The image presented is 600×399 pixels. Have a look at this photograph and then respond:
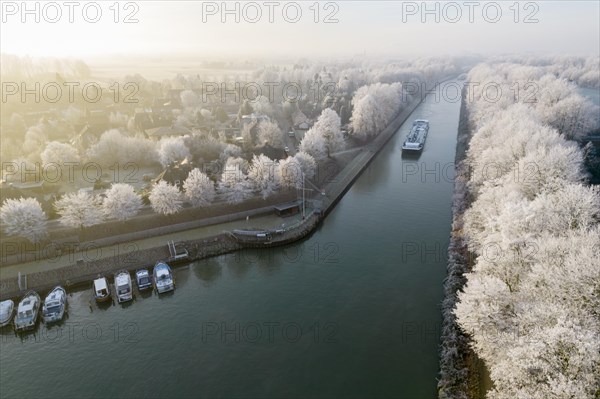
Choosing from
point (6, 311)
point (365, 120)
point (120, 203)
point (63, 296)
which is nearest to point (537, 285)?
point (63, 296)

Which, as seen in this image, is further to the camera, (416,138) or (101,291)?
(416,138)

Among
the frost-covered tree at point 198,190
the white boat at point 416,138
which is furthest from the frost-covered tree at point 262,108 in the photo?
the frost-covered tree at point 198,190

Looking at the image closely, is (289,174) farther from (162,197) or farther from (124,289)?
(124,289)

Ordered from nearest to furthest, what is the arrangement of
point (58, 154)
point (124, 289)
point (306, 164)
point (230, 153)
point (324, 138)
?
point (124, 289)
point (306, 164)
point (230, 153)
point (58, 154)
point (324, 138)

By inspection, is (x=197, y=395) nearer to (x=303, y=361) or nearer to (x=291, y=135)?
(x=303, y=361)

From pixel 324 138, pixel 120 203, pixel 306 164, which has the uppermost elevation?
pixel 324 138

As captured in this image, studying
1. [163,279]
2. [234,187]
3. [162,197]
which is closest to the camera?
[163,279]
